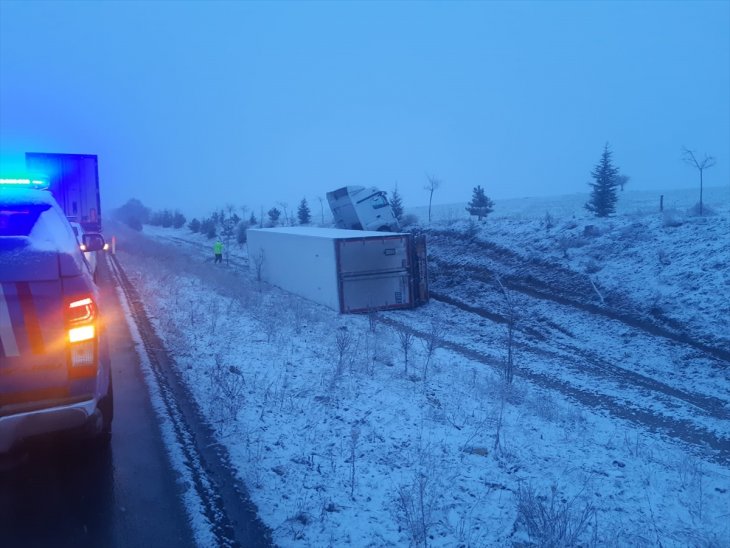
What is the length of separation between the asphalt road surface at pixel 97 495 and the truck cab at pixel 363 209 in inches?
820

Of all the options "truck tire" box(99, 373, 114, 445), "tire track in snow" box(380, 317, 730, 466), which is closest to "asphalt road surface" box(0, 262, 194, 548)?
"truck tire" box(99, 373, 114, 445)

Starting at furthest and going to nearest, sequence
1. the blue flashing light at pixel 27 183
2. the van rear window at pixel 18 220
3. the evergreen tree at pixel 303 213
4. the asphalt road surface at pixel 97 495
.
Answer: the evergreen tree at pixel 303 213 < the blue flashing light at pixel 27 183 < the van rear window at pixel 18 220 < the asphalt road surface at pixel 97 495

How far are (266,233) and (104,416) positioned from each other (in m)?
16.7

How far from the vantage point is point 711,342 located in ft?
38.7

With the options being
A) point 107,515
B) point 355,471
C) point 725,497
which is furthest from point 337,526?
Answer: point 725,497

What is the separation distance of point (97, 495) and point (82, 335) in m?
1.39

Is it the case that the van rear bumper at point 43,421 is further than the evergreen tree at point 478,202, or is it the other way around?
the evergreen tree at point 478,202

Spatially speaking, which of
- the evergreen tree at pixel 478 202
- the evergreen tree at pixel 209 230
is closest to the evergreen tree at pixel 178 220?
the evergreen tree at pixel 209 230

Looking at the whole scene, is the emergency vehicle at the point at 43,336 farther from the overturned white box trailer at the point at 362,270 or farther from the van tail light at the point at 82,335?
the overturned white box trailer at the point at 362,270

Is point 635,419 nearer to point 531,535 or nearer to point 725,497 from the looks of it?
point 725,497

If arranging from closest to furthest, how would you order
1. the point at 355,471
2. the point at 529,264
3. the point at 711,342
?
the point at 355,471
the point at 711,342
the point at 529,264

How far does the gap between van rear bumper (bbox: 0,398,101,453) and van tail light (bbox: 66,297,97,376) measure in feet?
0.90

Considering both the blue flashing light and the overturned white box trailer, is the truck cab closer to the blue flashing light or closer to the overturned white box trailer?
the overturned white box trailer

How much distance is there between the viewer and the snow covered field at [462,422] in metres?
4.49
